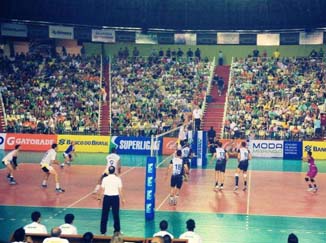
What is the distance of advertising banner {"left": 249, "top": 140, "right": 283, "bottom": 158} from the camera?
118 feet

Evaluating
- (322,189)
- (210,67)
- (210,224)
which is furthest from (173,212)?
(210,67)

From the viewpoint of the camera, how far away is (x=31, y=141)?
122 ft

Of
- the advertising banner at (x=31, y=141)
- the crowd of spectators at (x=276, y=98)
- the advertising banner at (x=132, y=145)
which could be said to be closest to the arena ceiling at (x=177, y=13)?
the crowd of spectators at (x=276, y=98)

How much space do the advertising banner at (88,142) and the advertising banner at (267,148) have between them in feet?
33.9

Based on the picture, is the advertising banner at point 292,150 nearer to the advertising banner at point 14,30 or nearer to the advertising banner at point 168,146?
the advertising banner at point 168,146

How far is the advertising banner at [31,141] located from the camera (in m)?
36.9

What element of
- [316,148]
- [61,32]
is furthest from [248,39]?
[61,32]

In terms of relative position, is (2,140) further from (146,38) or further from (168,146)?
(146,38)

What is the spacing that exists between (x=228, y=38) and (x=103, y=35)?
11.6 m

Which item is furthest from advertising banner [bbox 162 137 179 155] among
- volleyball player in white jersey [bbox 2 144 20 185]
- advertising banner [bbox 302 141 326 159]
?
volleyball player in white jersey [bbox 2 144 20 185]

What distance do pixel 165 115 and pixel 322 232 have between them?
2543 centimetres

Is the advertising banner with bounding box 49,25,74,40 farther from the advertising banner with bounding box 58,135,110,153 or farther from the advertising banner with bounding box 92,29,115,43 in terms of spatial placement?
the advertising banner with bounding box 58,135,110,153

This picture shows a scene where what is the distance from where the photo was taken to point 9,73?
4469 centimetres

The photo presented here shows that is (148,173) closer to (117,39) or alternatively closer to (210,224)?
(210,224)
